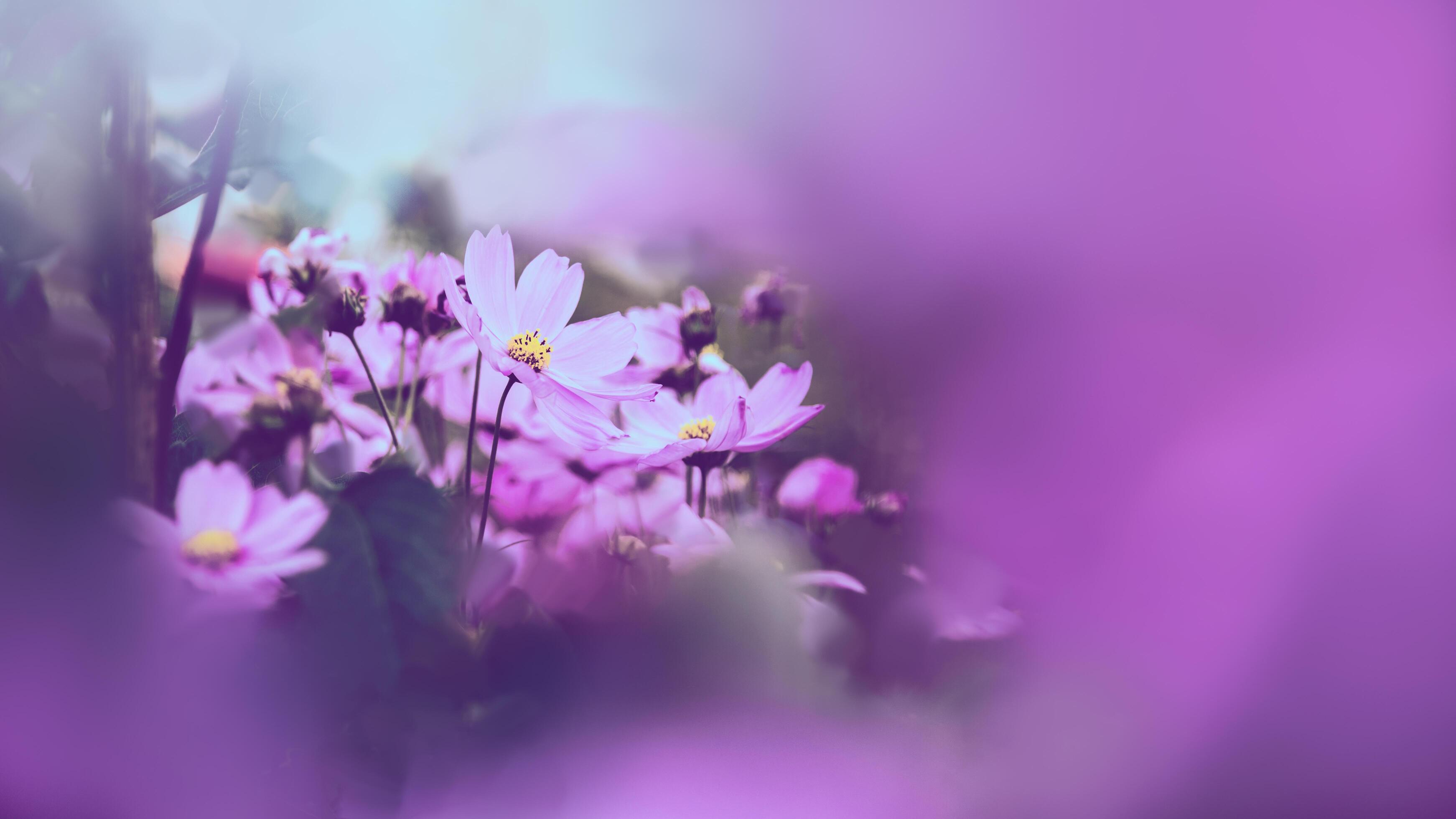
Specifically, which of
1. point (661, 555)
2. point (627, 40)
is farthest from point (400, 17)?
point (661, 555)

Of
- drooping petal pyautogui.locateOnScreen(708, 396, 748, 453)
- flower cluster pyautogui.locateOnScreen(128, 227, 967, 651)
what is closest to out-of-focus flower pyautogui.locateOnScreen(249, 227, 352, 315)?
flower cluster pyautogui.locateOnScreen(128, 227, 967, 651)

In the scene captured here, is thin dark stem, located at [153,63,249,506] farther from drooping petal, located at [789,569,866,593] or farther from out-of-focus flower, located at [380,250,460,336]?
drooping petal, located at [789,569,866,593]

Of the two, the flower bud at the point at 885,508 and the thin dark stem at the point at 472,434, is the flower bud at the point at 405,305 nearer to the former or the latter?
the thin dark stem at the point at 472,434

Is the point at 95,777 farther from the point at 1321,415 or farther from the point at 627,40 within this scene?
the point at 1321,415

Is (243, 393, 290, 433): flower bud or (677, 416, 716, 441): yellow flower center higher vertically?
(677, 416, 716, 441): yellow flower center

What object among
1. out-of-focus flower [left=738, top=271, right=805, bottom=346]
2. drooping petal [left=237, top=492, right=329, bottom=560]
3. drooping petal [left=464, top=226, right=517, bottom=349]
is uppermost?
out-of-focus flower [left=738, top=271, right=805, bottom=346]

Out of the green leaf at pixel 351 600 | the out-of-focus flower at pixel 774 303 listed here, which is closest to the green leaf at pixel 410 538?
the green leaf at pixel 351 600
